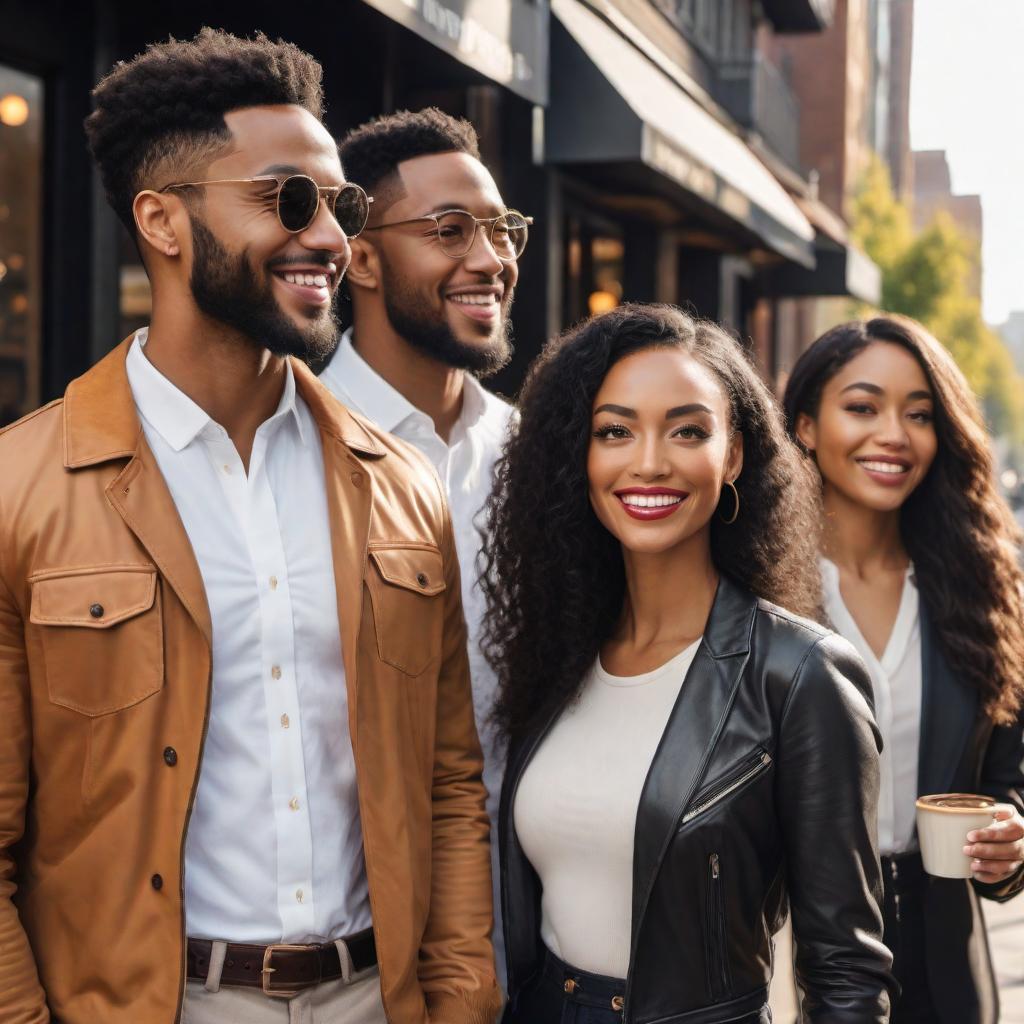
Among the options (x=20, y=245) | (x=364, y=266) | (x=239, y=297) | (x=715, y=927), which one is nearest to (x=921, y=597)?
(x=715, y=927)

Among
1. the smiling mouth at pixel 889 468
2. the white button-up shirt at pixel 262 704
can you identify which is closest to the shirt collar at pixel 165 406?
the white button-up shirt at pixel 262 704

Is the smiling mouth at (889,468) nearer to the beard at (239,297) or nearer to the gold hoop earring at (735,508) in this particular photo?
the gold hoop earring at (735,508)

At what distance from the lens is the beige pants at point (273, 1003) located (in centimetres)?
237

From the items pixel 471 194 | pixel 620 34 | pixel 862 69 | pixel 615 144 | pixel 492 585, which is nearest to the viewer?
pixel 492 585

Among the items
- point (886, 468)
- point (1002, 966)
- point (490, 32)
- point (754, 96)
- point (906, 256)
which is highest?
point (906, 256)

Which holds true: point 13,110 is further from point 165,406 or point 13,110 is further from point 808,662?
point 808,662

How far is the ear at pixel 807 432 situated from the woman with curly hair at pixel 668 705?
57 cm

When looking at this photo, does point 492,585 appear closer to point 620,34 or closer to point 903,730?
point 903,730

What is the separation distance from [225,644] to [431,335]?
138cm

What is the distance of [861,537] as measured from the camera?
3.61 metres

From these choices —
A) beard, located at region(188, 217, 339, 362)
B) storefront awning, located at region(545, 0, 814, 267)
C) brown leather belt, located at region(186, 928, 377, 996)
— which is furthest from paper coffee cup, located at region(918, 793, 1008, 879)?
storefront awning, located at region(545, 0, 814, 267)

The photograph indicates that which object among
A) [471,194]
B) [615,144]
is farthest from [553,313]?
[471,194]

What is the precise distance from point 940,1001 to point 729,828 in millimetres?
1096

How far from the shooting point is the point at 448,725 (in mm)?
2795
